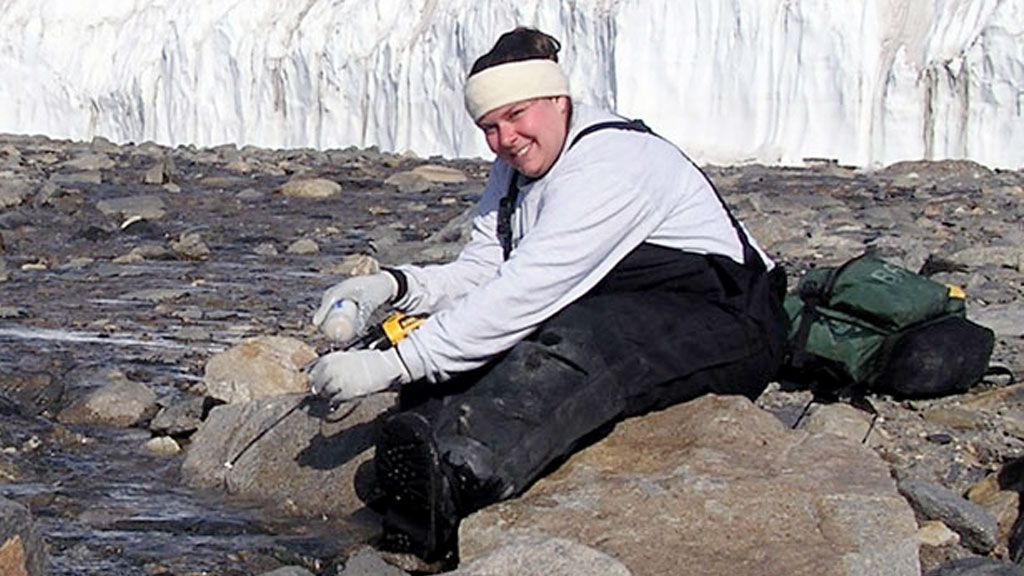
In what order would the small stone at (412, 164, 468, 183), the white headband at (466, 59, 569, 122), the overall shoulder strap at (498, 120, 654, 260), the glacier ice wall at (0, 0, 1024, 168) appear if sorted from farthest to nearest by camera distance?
the glacier ice wall at (0, 0, 1024, 168) → the small stone at (412, 164, 468, 183) → the overall shoulder strap at (498, 120, 654, 260) → the white headband at (466, 59, 569, 122)

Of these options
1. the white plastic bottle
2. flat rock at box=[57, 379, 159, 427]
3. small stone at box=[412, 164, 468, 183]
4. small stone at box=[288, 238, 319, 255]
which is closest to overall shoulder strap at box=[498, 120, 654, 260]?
the white plastic bottle

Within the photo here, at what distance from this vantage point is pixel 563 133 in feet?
9.92

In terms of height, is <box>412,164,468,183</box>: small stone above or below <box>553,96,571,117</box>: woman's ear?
below

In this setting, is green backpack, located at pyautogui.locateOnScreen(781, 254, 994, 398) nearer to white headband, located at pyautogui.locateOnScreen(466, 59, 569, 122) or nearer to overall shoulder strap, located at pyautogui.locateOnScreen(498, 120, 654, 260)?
overall shoulder strap, located at pyautogui.locateOnScreen(498, 120, 654, 260)

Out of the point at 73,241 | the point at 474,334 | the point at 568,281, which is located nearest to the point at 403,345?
the point at 474,334

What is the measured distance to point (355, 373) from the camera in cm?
274

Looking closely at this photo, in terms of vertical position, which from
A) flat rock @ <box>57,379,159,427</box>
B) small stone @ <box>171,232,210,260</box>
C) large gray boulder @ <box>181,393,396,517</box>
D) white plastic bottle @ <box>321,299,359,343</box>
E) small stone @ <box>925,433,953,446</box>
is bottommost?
small stone @ <box>171,232,210,260</box>

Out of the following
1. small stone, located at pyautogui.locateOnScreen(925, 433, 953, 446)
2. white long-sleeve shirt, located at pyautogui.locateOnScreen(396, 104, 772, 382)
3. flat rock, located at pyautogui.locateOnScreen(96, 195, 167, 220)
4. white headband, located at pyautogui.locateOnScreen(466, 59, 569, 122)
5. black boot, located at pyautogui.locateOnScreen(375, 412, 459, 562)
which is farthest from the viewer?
flat rock, located at pyautogui.locateOnScreen(96, 195, 167, 220)

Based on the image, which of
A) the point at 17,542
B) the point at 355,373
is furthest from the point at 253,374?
the point at 17,542

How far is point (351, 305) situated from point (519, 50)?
63 cm

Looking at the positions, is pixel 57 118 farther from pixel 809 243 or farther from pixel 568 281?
pixel 568 281

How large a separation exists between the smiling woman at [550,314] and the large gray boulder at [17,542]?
2.20 ft

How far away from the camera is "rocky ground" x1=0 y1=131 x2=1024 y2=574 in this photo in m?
3.00

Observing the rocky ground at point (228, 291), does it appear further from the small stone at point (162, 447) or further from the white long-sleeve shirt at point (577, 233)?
the white long-sleeve shirt at point (577, 233)
